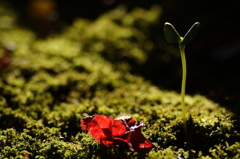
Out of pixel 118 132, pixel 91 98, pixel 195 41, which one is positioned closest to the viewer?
pixel 118 132

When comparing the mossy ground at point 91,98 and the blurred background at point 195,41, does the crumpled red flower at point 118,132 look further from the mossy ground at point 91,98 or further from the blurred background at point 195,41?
the blurred background at point 195,41

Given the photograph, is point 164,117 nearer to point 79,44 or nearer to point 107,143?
point 107,143

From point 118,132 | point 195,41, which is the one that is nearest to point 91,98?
point 118,132

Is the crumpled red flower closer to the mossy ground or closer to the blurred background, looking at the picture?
the mossy ground

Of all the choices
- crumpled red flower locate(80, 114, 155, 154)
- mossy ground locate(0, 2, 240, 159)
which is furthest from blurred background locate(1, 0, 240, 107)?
crumpled red flower locate(80, 114, 155, 154)

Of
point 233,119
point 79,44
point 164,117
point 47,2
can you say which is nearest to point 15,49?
point 79,44

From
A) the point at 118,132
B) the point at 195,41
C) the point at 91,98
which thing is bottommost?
the point at 118,132

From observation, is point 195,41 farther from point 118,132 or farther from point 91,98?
point 118,132

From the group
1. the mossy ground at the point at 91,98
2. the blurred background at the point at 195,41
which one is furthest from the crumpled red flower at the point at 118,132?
the blurred background at the point at 195,41
